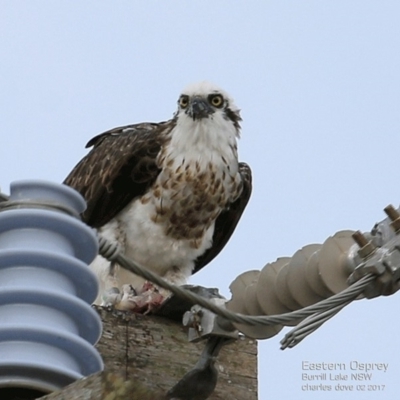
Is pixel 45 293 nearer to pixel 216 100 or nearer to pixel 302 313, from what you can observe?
pixel 302 313

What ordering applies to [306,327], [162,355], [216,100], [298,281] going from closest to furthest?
[306,327] → [298,281] → [162,355] → [216,100]

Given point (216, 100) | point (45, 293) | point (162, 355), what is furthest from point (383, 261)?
point (216, 100)

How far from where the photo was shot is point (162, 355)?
274 inches

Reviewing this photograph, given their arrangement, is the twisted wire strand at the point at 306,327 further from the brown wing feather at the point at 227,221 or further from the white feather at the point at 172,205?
the brown wing feather at the point at 227,221

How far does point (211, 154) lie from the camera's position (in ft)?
38.4

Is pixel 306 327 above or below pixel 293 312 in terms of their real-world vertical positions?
below

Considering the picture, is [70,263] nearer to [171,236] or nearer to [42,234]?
[42,234]

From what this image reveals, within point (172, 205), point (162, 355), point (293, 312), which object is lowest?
point (293, 312)

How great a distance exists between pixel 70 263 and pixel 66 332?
0.73 ft

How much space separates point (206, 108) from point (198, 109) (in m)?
0.12

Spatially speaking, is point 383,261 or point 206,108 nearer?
point 383,261

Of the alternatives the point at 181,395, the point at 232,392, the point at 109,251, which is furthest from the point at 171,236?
the point at 109,251

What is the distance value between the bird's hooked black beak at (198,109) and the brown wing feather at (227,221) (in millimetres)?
582

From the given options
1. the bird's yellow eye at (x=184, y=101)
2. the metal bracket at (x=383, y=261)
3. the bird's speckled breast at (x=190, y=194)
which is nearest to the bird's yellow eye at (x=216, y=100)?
the bird's yellow eye at (x=184, y=101)
